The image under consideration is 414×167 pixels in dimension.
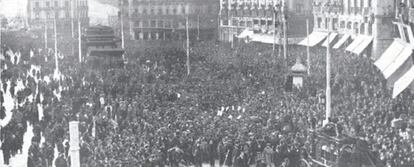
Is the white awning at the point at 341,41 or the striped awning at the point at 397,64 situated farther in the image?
the white awning at the point at 341,41

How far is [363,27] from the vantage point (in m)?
54.8

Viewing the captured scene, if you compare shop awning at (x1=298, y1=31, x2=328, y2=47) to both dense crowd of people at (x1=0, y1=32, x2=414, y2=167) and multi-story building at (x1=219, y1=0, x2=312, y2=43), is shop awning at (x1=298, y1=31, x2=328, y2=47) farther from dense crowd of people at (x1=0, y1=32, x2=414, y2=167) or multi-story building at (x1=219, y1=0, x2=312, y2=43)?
dense crowd of people at (x1=0, y1=32, x2=414, y2=167)

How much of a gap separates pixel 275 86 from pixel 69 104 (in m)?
11.5

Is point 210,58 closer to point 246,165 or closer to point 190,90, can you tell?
point 190,90

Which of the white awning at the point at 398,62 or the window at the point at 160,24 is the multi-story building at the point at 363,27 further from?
the window at the point at 160,24

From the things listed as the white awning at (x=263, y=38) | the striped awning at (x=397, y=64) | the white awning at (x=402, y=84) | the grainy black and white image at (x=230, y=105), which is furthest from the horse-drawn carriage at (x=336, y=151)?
the white awning at (x=263, y=38)

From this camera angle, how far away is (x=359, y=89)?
1359 inches

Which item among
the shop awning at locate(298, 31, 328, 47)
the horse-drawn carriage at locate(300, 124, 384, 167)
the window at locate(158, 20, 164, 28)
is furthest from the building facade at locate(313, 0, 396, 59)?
the window at locate(158, 20, 164, 28)

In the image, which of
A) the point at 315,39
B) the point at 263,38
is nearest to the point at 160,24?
the point at 263,38

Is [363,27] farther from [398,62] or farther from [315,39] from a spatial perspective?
[398,62]

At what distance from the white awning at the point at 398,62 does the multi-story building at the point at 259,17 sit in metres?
28.4

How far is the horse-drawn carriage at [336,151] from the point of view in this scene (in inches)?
688

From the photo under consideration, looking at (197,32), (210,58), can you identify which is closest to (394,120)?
(210,58)

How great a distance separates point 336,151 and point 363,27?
1500 inches
